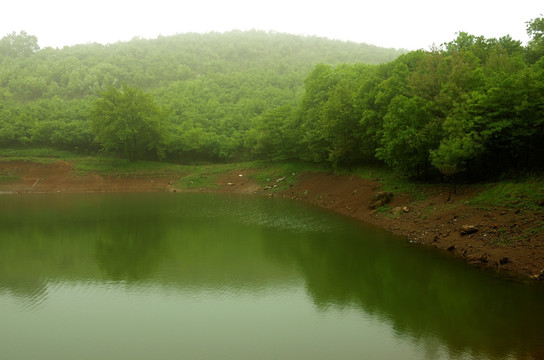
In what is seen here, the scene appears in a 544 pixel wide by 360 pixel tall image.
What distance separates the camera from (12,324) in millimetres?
12758

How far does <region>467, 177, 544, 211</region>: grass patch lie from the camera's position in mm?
20188

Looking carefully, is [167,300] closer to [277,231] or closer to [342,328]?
[342,328]

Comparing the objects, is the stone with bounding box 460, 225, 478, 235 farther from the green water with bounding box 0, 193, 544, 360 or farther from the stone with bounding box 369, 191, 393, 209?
the stone with bounding box 369, 191, 393, 209

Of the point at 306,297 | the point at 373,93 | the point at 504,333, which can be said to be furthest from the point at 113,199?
the point at 504,333

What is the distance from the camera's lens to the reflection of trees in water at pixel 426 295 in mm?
11961

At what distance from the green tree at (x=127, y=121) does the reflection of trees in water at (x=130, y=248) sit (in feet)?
91.7

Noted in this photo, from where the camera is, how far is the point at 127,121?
2162 inches

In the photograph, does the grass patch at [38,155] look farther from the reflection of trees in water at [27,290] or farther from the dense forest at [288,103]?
the reflection of trees in water at [27,290]

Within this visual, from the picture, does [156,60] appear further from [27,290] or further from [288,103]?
[27,290]

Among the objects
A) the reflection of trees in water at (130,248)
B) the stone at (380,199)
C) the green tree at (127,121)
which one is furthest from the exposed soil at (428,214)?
the reflection of trees in water at (130,248)

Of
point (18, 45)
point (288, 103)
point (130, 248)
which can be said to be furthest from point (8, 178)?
point (18, 45)

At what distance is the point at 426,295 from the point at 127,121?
164 ft

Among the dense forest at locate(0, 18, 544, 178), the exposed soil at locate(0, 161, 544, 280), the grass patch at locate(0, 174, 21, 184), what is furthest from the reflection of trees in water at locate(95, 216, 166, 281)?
the grass patch at locate(0, 174, 21, 184)

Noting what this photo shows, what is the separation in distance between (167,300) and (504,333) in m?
12.0
